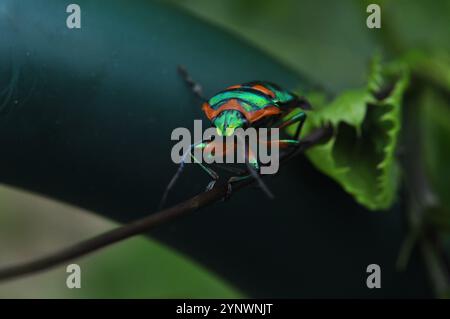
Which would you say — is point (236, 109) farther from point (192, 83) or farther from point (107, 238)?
point (107, 238)

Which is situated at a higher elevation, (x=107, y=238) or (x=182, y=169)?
(x=182, y=169)

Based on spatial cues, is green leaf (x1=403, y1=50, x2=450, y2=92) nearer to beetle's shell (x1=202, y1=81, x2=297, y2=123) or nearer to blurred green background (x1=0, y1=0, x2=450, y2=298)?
blurred green background (x1=0, y1=0, x2=450, y2=298)

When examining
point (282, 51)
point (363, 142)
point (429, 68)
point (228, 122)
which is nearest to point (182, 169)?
point (228, 122)

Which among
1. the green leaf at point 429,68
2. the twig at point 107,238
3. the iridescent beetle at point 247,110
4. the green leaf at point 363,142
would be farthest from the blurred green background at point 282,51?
the twig at point 107,238

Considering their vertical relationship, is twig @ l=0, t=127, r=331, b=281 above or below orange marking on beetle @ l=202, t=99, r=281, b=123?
below

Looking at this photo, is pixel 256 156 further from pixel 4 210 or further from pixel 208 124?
pixel 4 210

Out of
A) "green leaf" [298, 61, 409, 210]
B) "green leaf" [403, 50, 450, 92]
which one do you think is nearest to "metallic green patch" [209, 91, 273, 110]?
"green leaf" [298, 61, 409, 210]

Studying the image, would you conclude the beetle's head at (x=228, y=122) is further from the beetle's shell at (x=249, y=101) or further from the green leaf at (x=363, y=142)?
the green leaf at (x=363, y=142)
